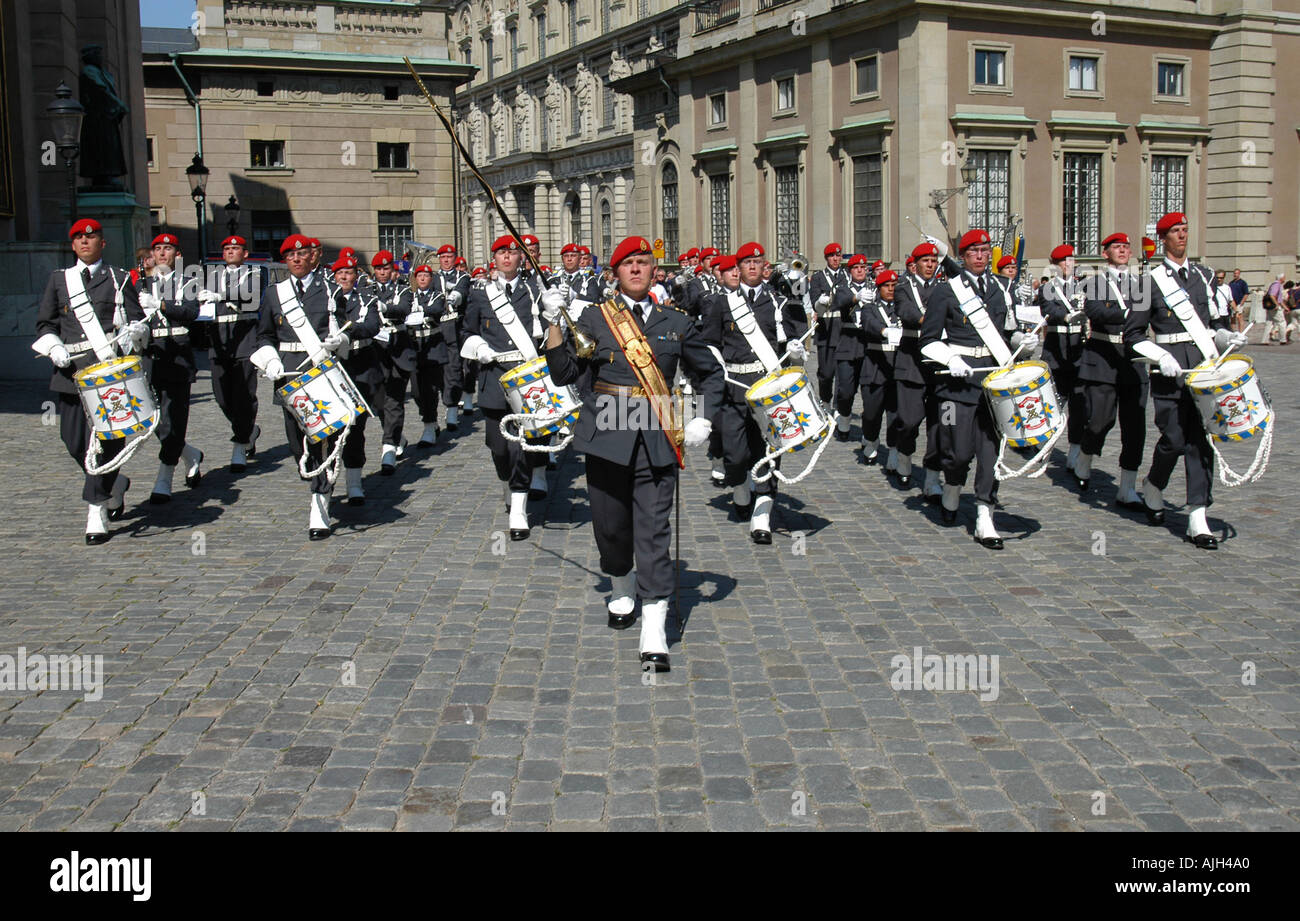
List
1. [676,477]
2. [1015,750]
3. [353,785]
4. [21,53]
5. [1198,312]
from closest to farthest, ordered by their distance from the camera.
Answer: [353,785] < [1015,750] < [676,477] < [1198,312] < [21,53]

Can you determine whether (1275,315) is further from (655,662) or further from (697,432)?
(655,662)

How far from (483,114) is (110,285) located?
72.6 m

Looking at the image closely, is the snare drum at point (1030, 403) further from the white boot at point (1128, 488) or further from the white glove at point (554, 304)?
the white glove at point (554, 304)

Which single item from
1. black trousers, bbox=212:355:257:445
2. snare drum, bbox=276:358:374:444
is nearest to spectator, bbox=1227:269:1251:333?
snare drum, bbox=276:358:374:444

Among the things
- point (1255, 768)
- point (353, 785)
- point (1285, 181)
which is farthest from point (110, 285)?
point (1285, 181)

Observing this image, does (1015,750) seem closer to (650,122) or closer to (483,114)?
(650,122)

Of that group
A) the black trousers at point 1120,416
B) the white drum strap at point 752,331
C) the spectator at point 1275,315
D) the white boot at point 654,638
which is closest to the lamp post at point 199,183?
the white drum strap at point 752,331

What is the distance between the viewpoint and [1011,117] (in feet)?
112

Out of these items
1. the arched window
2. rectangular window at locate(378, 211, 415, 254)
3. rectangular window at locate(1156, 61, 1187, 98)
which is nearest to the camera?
rectangular window at locate(1156, 61, 1187, 98)

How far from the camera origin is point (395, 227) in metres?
41.0

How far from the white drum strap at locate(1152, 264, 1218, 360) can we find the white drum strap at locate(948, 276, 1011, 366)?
116 cm

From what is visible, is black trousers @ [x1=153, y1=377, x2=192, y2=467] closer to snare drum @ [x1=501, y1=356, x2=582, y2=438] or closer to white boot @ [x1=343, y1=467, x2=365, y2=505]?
white boot @ [x1=343, y1=467, x2=365, y2=505]

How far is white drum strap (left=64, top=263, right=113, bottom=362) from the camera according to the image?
9.30 metres

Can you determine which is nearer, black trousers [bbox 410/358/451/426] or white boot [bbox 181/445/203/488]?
white boot [bbox 181/445/203/488]
